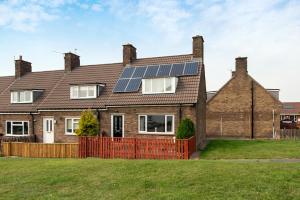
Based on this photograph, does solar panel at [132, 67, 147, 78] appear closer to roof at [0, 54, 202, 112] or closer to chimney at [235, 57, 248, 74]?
roof at [0, 54, 202, 112]

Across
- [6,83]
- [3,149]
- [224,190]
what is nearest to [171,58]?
Answer: [3,149]

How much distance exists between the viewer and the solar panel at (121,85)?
24.1 meters

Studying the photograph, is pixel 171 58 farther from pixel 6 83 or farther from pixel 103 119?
pixel 6 83

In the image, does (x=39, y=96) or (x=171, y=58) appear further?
(x=39, y=96)

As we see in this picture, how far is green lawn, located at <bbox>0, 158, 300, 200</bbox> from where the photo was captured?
9281mm

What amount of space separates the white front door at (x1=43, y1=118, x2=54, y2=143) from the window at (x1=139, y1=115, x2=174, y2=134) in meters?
9.19

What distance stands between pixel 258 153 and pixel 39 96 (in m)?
21.4

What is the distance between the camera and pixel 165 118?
2167 centimetres

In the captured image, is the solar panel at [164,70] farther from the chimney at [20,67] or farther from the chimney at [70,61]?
the chimney at [20,67]

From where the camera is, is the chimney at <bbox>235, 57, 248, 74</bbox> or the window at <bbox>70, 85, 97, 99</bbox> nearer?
the window at <bbox>70, 85, 97, 99</bbox>

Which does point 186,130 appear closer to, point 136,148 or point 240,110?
Result: point 136,148

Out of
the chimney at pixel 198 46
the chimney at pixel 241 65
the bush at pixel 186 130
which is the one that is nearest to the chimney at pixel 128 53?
the chimney at pixel 198 46

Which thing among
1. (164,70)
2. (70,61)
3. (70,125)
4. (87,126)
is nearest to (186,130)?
(164,70)

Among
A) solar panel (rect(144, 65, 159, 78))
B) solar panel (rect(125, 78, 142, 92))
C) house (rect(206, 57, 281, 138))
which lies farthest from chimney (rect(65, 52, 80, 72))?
house (rect(206, 57, 281, 138))
